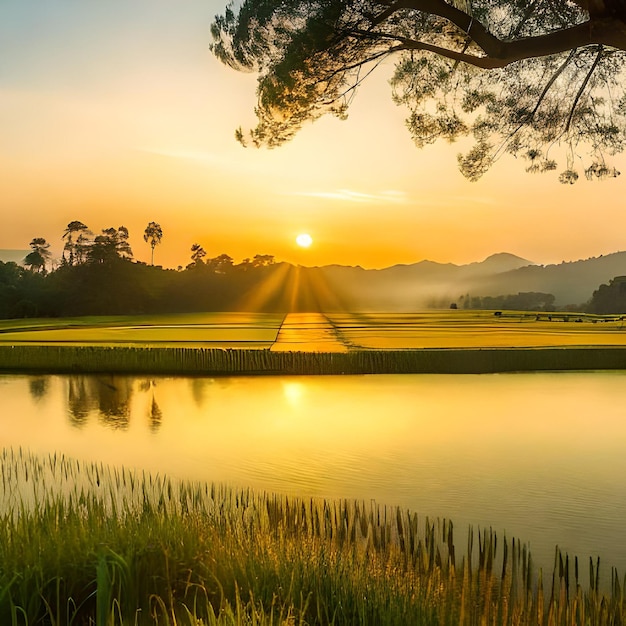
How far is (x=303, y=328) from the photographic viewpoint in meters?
29.3

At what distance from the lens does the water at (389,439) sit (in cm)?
588

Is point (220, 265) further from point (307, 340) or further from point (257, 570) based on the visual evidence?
point (257, 570)

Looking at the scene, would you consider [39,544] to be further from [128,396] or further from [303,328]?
[303,328]

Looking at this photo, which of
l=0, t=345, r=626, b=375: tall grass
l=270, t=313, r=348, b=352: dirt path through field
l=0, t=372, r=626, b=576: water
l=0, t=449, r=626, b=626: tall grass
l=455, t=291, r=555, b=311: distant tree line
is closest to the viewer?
l=0, t=449, r=626, b=626: tall grass

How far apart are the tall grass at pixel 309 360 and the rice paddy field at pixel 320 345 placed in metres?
0.02

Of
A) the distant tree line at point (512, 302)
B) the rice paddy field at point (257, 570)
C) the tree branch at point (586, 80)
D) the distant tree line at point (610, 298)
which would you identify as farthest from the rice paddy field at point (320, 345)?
the distant tree line at point (512, 302)

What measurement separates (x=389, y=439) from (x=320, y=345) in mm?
11739

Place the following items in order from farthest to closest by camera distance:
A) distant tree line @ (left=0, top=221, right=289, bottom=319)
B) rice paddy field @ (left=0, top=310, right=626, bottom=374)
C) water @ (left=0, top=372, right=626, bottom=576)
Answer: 1. distant tree line @ (left=0, top=221, right=289, bottom=319)
2. rice paddy field @ (left=0, top=310, right=626, bottom=374)
3. water @ (left=0, top=372, right=626, bottom=576)

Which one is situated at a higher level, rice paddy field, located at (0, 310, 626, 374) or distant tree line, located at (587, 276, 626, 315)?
distant tree line, located at (587, 276, 626, 315)

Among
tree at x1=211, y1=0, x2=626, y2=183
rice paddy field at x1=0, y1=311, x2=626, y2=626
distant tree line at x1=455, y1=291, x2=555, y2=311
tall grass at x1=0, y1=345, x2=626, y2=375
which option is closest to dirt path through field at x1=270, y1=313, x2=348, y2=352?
tall grass at x1=0, y1=345, x2=626, y2=375

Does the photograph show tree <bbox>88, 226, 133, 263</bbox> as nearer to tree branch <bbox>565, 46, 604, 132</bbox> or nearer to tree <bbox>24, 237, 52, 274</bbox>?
tree <bbox>24, 237, 52, 274</bbox>

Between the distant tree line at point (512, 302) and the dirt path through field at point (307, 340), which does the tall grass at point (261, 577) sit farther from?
the distant tree line at point (512, 302)

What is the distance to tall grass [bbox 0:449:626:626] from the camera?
10.9 ft

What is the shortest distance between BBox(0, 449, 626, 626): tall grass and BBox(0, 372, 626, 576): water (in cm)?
72
